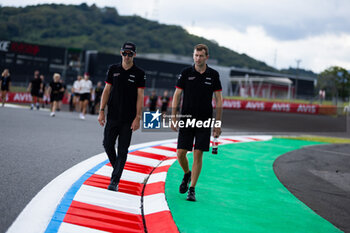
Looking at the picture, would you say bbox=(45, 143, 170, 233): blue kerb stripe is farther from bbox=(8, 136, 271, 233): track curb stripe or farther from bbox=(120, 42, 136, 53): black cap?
bbox=(120, 42, 136, 53): black cap

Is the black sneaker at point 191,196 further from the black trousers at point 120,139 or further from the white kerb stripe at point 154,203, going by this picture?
the black trousers at point 120,139

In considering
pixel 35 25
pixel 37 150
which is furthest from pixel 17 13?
pixel 37 150

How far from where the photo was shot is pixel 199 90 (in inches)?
195

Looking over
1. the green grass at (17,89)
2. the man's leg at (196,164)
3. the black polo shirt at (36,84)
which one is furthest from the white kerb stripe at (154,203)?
the green grass at (17,89)

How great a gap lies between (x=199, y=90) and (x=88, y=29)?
104m

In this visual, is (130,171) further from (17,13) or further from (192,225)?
(17,13)

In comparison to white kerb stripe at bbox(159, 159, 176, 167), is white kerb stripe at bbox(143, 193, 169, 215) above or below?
below

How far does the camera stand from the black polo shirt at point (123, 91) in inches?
202

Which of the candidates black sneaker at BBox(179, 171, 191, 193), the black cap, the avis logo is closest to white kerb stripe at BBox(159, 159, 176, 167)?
the avis logo

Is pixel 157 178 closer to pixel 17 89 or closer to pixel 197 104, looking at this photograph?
pixel 197 104

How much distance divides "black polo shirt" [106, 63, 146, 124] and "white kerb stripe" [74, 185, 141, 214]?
89 centimetres

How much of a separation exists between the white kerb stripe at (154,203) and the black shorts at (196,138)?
65cm

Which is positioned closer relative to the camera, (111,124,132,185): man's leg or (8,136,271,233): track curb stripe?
(8,136,271,233): track curb stripe

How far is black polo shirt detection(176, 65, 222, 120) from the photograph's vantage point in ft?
16.2
